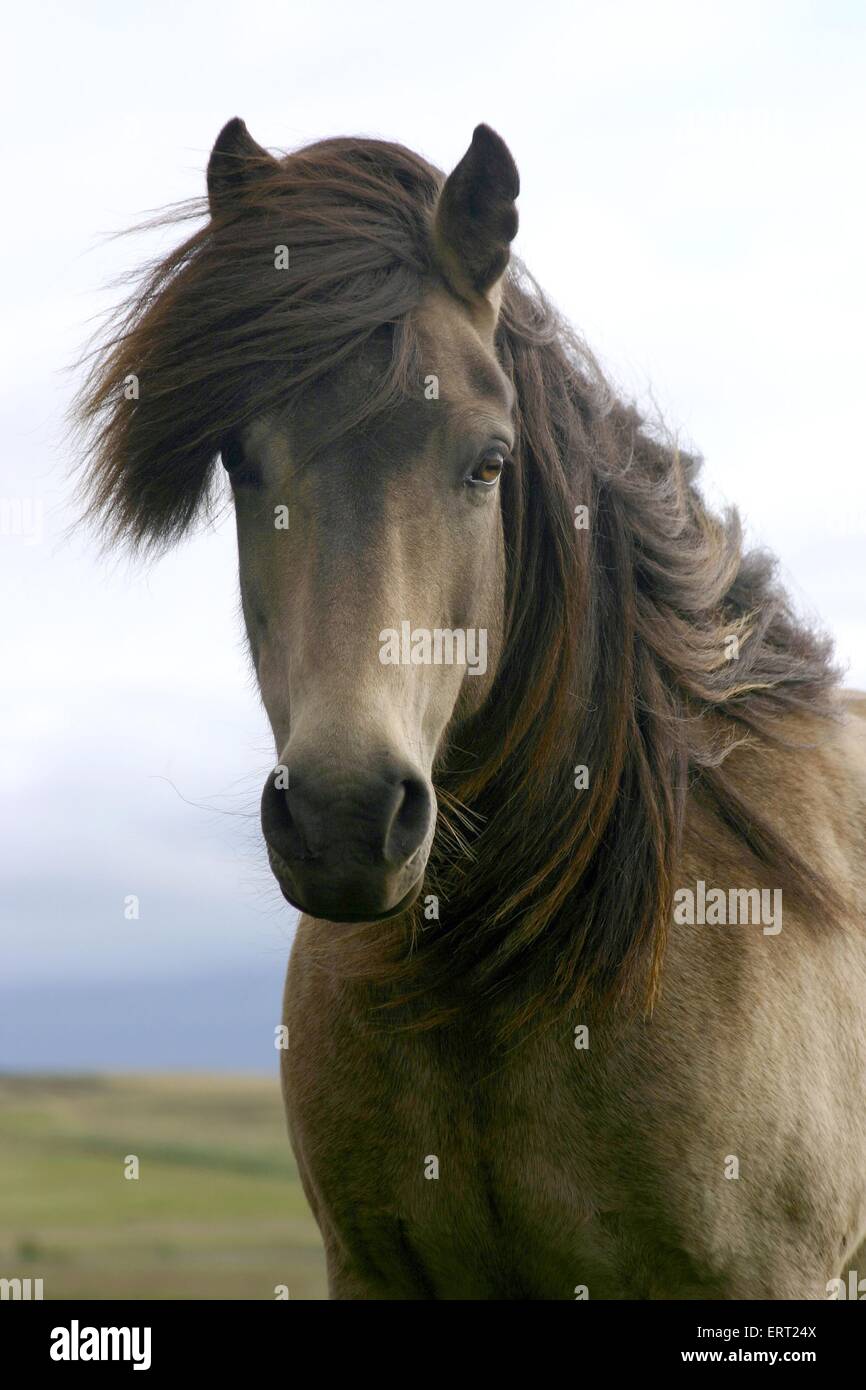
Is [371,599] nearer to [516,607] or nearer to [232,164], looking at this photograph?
[516,607]

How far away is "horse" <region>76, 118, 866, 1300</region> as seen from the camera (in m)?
3.30

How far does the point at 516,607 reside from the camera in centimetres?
372

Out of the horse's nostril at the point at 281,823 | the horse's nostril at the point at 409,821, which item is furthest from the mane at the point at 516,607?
the horse's nostril at the point at 281,823

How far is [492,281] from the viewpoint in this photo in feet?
11.9

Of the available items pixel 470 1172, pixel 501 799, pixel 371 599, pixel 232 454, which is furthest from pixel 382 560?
pixel 470 1172

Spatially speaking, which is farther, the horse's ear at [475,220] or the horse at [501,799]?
the horse's ear at [475,220]

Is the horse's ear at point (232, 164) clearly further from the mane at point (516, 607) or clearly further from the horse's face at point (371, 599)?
the horse's face at point (371, 599)

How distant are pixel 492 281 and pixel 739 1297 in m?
2.77

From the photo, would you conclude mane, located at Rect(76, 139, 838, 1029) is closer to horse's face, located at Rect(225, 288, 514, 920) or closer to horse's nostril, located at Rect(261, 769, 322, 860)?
horse's face, located at Rect(225, 288, 514, 920)

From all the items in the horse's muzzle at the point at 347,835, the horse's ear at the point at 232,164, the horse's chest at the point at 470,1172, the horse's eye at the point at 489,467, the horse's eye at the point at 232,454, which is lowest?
the horse's chest at the point at 470,1172

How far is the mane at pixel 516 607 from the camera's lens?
3.48m

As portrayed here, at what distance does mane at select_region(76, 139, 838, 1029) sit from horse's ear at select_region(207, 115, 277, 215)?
77 millimetres
